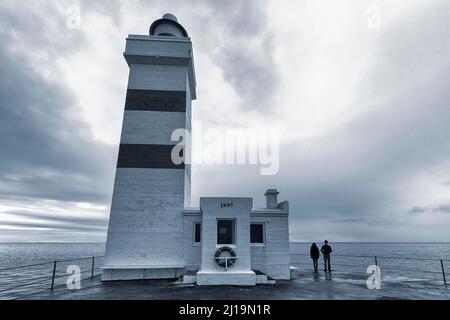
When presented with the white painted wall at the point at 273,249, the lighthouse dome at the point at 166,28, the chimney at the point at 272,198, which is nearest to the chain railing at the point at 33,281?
the white painted wall at the point at 273,249

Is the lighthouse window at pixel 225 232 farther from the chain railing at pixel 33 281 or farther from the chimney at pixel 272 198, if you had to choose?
the chain railing at pixel 33 281

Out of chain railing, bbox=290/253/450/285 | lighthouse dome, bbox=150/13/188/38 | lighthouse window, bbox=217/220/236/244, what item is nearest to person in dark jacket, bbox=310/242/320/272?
chain railing, bbox=290/253/450/285

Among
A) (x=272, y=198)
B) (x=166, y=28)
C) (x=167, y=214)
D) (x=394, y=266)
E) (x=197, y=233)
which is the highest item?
(x=166, y=28)

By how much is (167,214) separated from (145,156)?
3.24 meters

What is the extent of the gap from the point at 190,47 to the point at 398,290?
15.4 metres

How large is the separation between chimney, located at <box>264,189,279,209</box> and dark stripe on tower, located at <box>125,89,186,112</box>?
6643mm

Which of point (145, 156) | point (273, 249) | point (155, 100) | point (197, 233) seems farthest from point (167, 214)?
point (155, 100)

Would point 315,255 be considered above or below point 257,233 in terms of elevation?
below

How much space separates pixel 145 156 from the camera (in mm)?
13805

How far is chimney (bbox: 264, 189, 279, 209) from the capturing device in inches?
569

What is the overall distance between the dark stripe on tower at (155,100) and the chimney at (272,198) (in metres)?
6.64

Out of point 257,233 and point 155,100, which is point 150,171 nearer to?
point 155,100

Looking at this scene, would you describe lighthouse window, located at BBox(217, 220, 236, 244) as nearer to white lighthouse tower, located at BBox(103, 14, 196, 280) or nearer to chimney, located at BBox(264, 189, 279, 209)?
white lighthouse tower, located at BBox(103, 14, 196, 280)
